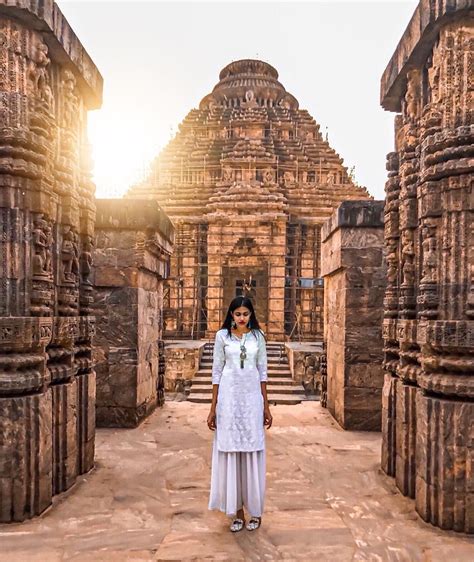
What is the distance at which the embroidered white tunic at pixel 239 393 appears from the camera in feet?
11.3

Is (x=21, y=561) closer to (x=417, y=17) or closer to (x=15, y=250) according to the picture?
(x=15, y=250)

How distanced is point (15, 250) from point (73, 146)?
51.3 inches

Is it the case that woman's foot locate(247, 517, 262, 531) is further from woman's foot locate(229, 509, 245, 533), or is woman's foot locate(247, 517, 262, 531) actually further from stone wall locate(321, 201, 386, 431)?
Answer: stone wall locate(321, 201, 386, 431)

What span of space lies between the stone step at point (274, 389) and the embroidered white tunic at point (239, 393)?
611cm

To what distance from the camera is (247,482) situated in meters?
3.43

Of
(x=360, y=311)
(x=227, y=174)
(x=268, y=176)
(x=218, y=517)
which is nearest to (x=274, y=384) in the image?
(x=360, y=311)

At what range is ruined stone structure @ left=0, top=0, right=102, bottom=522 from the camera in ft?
11.6

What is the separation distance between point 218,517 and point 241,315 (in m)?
1.50

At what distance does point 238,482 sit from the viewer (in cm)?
347

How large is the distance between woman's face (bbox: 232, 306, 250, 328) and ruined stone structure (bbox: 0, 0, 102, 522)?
1470 millimetres

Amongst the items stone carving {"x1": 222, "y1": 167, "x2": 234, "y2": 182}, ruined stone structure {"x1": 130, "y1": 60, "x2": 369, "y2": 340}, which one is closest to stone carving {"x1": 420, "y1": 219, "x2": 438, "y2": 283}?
ruined stone structure {"x1": 130, "y1": 60, "x2": 369, "y2": 340}

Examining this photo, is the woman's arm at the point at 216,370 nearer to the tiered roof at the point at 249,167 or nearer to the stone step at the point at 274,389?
the stone step at the point at 274,389

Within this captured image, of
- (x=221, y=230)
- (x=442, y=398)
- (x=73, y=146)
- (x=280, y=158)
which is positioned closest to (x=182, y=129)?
(x=280, y=158)

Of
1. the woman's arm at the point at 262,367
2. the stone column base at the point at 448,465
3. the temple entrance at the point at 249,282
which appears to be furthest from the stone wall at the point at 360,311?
the temple entrance at the point at 249,282
